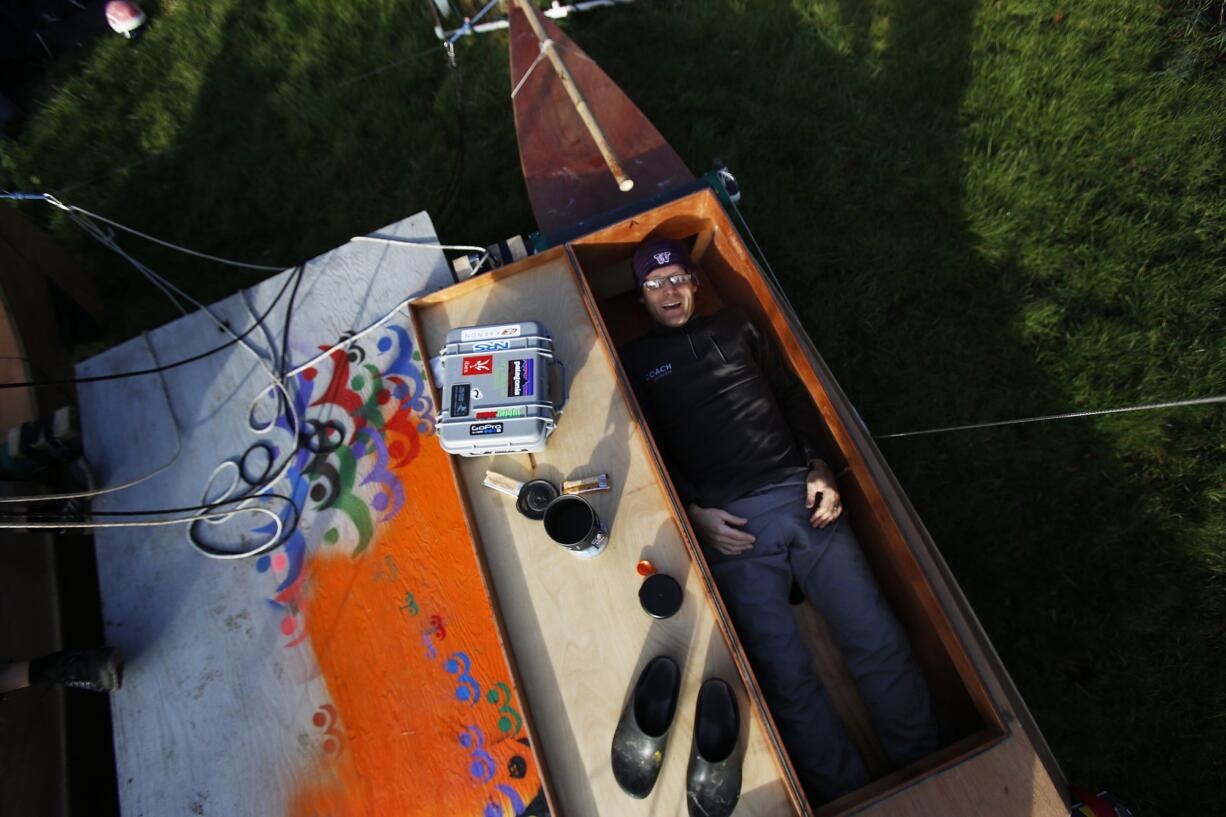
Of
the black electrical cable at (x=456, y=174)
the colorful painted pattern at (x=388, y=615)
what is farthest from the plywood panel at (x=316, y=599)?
the black electrical cable at (x=456, y=174)

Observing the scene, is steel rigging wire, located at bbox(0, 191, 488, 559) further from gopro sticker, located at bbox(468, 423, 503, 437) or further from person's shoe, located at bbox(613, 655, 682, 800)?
person's shoe, located at bbox(613, 655, 682, 800)

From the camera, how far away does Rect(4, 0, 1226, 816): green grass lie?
8.01 ft

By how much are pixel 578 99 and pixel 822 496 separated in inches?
79.8

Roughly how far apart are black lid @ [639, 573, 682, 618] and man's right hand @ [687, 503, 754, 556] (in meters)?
0.28

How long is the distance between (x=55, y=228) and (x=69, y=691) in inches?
110

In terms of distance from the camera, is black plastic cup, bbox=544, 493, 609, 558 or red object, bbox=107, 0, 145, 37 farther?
red object, bbox=107, 0, 145, 37

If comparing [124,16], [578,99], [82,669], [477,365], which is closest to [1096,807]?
[477,365]

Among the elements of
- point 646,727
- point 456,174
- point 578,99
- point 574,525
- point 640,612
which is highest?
point 456,174

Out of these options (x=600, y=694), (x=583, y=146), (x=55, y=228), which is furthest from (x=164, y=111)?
(x=600, y=694)

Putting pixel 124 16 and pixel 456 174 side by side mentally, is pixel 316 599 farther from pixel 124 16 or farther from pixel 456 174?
pixel 124 16

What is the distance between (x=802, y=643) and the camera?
6.61 ft

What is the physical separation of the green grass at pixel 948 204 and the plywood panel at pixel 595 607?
136cm

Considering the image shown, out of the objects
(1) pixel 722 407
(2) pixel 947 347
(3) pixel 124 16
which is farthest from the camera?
(3) pixel 124 16

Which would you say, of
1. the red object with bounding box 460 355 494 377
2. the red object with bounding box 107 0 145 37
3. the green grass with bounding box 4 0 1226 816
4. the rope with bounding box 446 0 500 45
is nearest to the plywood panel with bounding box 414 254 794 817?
the red object with bounding box 460 355 494 377
